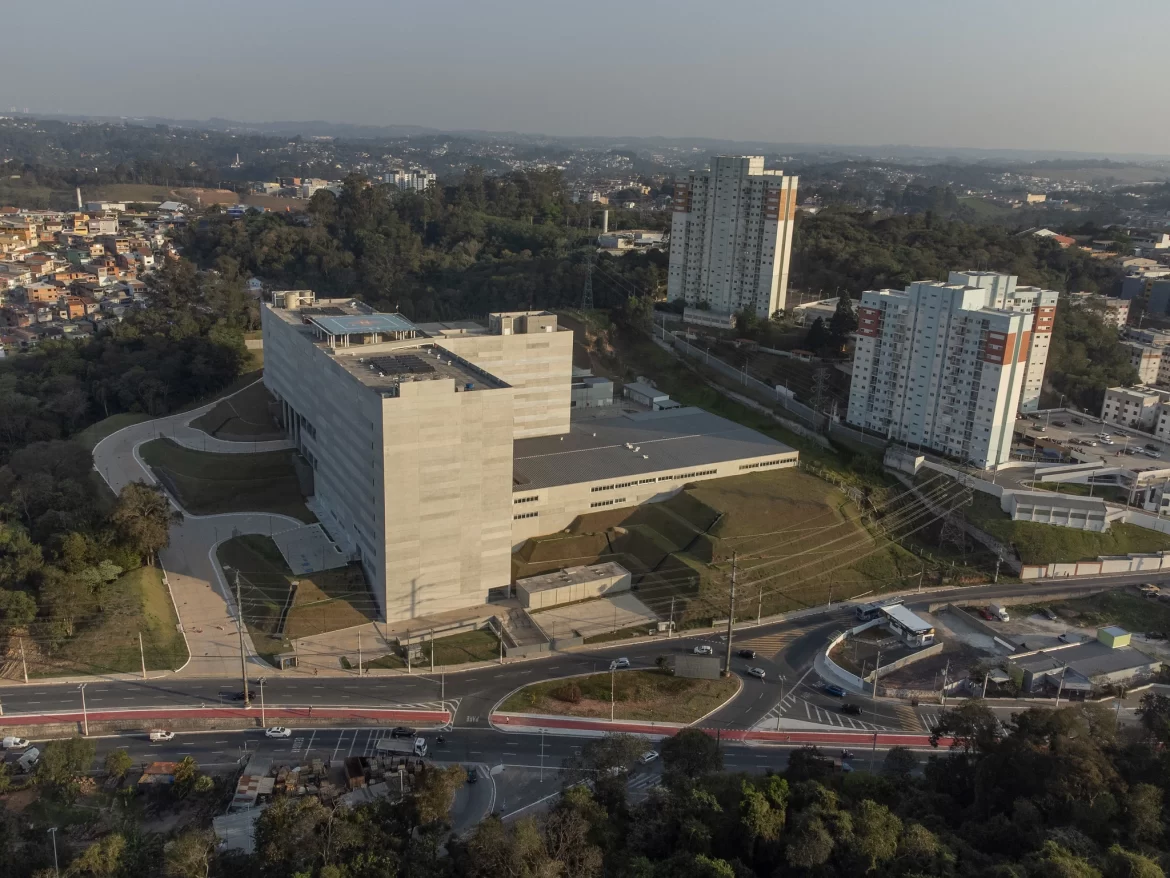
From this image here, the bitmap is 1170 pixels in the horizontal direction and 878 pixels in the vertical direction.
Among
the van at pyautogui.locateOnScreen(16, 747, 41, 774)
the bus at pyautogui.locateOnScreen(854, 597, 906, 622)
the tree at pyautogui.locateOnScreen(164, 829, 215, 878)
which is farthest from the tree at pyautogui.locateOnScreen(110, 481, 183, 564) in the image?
the bus at pyautogui.locateOnScreen(854, 597, 906, 622)

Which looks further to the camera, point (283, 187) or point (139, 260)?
point (283, 187)

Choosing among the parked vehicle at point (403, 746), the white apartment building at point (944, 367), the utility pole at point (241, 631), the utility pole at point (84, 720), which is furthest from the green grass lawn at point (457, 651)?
the white apartment building at point (944, 367)

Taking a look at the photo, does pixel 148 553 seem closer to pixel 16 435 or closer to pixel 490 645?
pixel 490 645

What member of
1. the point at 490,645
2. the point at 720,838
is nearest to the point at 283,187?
the point at 490,645

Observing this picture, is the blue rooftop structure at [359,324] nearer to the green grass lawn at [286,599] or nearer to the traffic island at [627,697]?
the green grass lawn at [286,599]

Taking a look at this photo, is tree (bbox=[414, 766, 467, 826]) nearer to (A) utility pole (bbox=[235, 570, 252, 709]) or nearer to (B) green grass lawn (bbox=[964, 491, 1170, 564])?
(A) utility pole (bbox=[235, 570, 252, 709])

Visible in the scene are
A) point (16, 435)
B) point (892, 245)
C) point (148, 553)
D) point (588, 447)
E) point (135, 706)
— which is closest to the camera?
point (135, 706)
